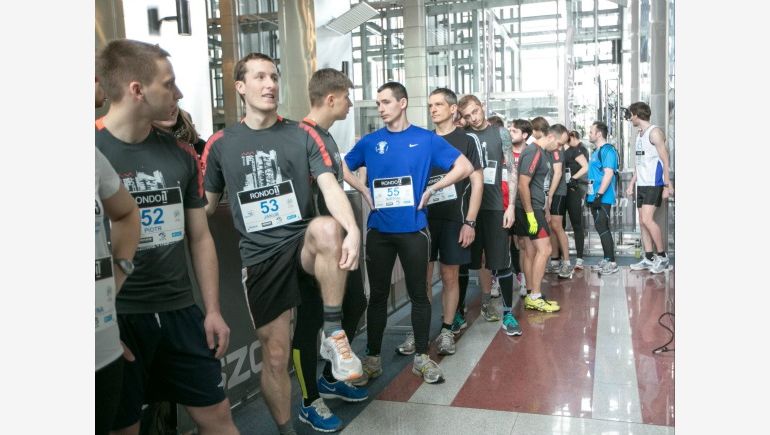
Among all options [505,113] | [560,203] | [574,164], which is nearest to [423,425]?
[560,203]

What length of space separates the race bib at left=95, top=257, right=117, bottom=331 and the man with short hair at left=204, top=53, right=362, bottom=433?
0.69 metres

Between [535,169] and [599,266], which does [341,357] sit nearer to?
[535,169]

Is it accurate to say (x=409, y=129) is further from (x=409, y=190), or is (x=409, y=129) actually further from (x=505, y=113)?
(x=505, y=113)

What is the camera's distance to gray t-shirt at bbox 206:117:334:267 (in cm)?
170

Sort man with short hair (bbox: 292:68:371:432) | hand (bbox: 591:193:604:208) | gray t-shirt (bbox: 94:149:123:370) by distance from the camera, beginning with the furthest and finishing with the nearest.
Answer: hand (bbox: 591:193:604:208) < man with short hair (bbox: 292:68:371:432) < gray t-shirt (bbox: 94:149:123:370)

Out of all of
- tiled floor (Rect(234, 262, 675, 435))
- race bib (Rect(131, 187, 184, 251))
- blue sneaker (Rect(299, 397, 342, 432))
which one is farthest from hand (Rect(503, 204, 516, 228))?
race bib (Rect(131, 187, 184, 251))

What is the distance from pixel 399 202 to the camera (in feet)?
8.16

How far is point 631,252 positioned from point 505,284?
2.90 meters

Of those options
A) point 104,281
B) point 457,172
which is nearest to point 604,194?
point 457,172

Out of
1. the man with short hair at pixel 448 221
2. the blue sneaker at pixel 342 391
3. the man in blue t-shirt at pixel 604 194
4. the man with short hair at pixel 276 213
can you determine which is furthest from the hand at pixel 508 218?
the man in blue t-shirt at pixel 604 194

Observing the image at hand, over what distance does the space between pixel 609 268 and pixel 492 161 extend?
217 centimetres

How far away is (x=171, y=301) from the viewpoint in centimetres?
132

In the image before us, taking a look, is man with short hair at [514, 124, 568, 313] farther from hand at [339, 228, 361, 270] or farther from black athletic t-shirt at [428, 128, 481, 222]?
hand at [339, 228, 361, 270]

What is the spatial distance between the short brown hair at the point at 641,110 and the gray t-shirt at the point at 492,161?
2.54 ft
